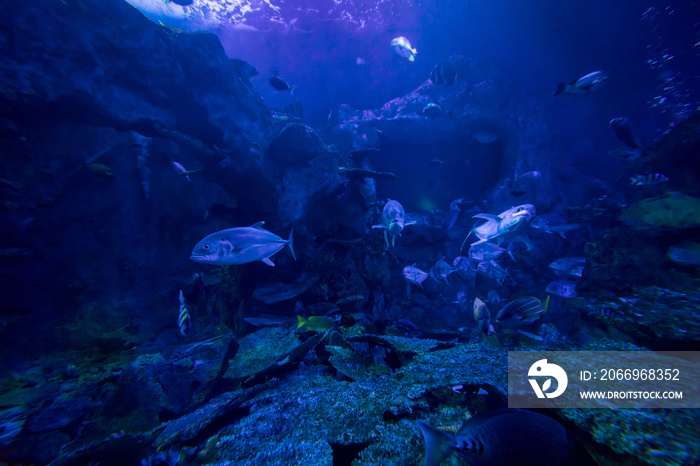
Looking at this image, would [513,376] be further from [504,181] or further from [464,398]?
[504,181]

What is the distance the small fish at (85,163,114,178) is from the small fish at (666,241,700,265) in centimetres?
1146

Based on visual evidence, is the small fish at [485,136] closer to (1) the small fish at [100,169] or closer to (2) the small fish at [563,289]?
(2) the small fish at [563,289]

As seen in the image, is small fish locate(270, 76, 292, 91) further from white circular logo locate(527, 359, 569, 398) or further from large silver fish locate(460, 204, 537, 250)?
white circular logo locate(527, 359, 569, 398)

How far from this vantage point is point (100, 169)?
15.3ft

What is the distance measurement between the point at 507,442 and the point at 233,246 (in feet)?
9.77

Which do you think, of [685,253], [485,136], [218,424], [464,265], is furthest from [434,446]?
[485,136]

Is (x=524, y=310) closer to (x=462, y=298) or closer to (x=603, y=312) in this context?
(x=603, y=312)

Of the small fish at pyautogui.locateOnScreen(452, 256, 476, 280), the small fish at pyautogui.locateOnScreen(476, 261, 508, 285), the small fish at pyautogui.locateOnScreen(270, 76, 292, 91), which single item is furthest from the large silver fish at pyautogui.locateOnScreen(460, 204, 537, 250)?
the small fish at pyautogui.locateOnScreen(270, 76, 292, 91)

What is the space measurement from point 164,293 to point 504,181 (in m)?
14.5

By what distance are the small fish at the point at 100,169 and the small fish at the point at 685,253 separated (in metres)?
11.5

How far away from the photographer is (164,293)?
526 cm

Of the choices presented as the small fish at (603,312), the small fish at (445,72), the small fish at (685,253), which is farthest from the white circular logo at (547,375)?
the small fish at (445,72)

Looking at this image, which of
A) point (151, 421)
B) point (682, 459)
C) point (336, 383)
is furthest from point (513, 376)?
point (151, 421)

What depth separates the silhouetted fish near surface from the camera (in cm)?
141
